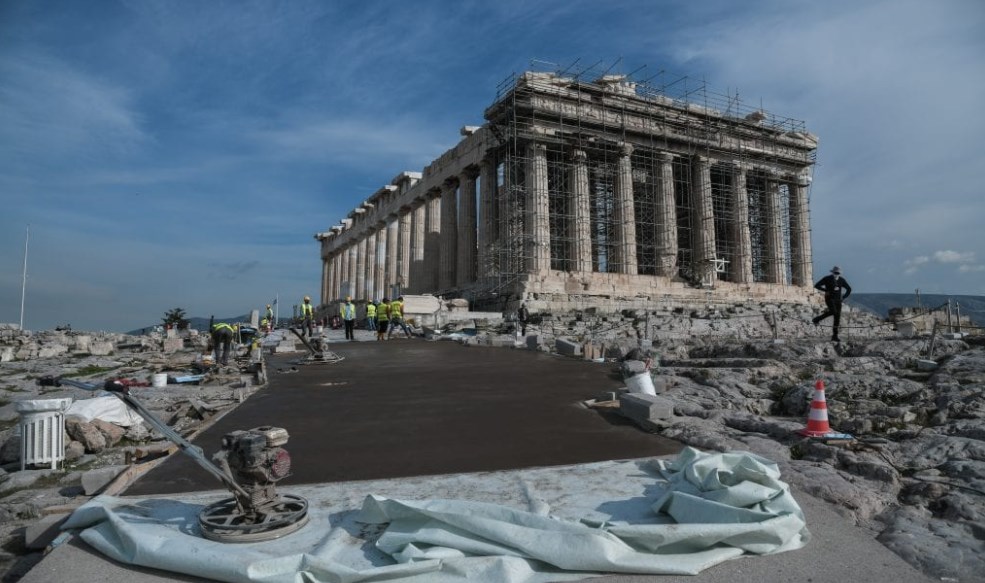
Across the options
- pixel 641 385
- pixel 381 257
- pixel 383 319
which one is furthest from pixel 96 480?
pixel 381 257

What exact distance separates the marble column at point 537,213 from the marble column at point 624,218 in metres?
5.29

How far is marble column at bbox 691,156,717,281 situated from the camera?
38594mm

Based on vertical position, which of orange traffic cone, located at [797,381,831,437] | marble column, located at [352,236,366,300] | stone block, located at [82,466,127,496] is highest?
marble column, located at [352,236,366,300]

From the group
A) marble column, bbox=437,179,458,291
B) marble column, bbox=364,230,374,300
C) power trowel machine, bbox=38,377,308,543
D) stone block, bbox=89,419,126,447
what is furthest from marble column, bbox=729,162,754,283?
power trowel machine, bbox=38,377,308,543

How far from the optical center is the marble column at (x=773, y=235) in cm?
4178

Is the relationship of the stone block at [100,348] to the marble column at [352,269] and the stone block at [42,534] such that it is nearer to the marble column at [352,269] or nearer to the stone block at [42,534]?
the stone block at [42,534]

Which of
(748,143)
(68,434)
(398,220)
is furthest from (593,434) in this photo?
(398,220)

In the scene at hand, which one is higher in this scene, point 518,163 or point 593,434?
point 518,163

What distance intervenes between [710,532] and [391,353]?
14892mm

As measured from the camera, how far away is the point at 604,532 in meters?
3.58

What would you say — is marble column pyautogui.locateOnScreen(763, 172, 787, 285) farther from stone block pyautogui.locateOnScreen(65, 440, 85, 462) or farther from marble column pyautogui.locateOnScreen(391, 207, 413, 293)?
stone block pyautogui.locateOnScreen(65, 440, 85, 462)

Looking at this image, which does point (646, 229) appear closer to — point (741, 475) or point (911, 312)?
point (911, 312)

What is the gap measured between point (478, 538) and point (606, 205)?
1532 inches

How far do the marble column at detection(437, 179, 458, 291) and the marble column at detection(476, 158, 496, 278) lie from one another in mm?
4740
